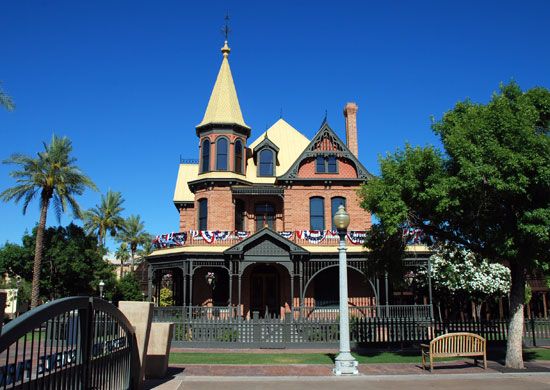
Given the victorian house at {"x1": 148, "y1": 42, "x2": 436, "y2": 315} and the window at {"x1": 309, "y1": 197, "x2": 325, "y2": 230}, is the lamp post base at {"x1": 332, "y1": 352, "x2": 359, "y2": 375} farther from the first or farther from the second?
the window at {"x1": 309, "y1": 197, "x2": 325, "y2": 230}

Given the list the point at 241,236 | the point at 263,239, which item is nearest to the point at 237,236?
the point at 241,236

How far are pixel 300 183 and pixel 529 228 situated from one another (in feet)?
58.7

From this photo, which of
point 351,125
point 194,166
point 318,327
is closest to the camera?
point 318,327

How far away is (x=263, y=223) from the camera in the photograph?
31.7 metres

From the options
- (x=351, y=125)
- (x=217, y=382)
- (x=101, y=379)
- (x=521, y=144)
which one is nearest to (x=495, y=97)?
(x=521, y=144)

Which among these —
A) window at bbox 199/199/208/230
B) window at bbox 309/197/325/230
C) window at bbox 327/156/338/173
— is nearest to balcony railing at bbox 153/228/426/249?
window at bbox 309/197/325/230

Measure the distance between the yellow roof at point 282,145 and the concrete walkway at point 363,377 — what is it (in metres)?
18.1

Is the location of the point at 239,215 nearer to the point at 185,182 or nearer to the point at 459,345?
the point at 185,182

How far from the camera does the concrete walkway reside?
11.4 m

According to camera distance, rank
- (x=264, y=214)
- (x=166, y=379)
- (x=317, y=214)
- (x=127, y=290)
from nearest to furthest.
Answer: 1. (x=166, y=379)
2. (x=317, y=214)
3. (x=264, y=214)
4. (x=127, y=290)

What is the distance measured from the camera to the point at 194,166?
121 ft

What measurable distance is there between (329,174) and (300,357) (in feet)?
48.6

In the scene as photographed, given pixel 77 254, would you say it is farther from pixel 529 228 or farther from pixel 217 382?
pixel 529 228

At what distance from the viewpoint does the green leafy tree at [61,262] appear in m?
37.5
